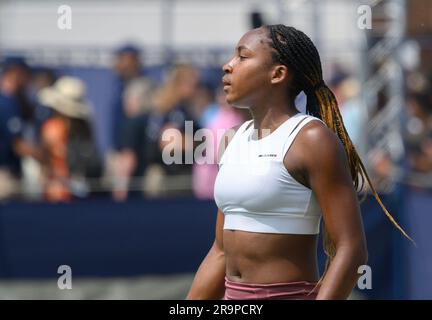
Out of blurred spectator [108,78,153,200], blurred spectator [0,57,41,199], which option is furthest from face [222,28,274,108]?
blurred spectator [0,57,41,199]

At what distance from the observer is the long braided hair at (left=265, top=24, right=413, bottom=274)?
3.76 meters

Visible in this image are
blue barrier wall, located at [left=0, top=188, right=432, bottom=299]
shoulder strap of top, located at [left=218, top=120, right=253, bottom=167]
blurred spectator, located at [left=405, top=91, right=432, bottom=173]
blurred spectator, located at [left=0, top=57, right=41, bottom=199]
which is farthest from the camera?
blurred spectator, located at [left=0, top=57, right=41, bottom=199]

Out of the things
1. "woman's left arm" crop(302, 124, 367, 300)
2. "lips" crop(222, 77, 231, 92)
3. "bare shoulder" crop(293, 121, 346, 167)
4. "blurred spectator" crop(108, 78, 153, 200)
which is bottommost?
"blurred spectator" crop(108, 78, 153, 200)

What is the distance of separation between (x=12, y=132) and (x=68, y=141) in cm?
49

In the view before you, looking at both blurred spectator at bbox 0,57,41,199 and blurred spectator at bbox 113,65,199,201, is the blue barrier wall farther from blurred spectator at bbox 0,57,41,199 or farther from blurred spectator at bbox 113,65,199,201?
blurred spectator at bbox 0,57,41,199

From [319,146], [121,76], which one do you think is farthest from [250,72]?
[121,76]

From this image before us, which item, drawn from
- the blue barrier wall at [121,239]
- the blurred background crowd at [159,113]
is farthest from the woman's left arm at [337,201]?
the blue barrier wall at [121,239]

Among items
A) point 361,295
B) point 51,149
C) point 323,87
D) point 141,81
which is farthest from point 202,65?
point 323,87

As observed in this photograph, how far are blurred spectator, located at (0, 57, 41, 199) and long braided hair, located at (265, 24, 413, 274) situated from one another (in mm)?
5646

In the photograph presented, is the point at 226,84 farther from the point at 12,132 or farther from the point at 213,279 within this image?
the point at 12,132

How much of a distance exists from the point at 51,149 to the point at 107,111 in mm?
868

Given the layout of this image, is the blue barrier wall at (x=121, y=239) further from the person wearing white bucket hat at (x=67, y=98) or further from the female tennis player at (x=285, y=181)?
the female tennis player at (x=285, y=181)

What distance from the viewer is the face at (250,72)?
3744mm
